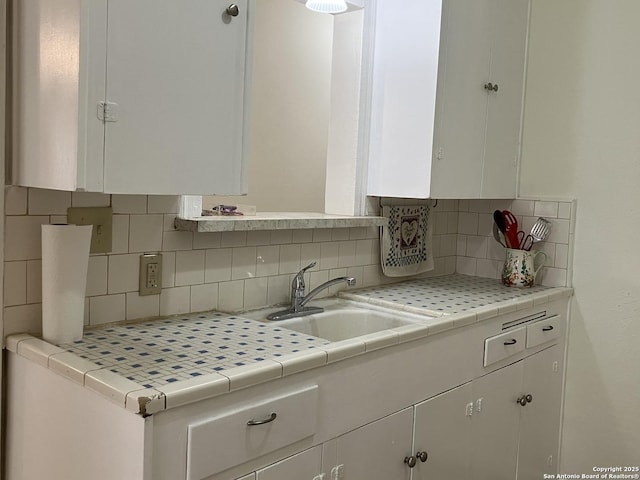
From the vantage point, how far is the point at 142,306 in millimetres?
1896

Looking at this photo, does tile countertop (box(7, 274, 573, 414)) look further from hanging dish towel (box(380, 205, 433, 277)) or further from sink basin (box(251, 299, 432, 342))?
hanging dish towel (box(380, 205, 433, 277))

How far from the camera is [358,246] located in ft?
8.68

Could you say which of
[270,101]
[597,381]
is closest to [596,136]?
[597,381]

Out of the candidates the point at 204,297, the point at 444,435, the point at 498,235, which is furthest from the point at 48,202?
the point at 498,235

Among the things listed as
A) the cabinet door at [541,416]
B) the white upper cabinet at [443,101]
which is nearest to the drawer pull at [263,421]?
the white upper cabinet at [443,101]

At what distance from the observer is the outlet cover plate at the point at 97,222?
1717 mm

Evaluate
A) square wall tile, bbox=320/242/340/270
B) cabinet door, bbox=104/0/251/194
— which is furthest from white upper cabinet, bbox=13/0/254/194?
square wall tile, bbox=320/242/340/270

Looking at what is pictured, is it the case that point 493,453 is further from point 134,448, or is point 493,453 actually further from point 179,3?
point 179,3

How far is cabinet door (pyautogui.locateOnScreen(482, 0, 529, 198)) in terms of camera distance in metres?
2.75

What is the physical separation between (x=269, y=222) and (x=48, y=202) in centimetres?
71

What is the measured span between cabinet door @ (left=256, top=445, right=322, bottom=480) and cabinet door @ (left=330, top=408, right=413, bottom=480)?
0.05 m

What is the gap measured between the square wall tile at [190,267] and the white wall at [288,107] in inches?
54.2

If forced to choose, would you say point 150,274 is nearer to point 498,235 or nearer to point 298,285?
point 298,285

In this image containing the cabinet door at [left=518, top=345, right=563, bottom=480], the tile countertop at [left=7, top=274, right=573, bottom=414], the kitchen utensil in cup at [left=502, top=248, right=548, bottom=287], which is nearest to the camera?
the tile countertop at [left=7, top=274, right=573, bottom=414]
